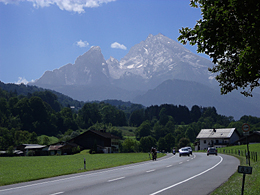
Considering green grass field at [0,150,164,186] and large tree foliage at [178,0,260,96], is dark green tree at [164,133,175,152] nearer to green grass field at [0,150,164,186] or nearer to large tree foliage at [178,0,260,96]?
green grass field at [0,150,164,186]

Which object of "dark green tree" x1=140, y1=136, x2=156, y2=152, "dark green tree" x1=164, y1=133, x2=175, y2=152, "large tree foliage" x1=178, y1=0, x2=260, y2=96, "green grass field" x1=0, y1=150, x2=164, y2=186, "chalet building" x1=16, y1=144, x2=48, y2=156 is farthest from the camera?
"dark green tree" x1=164, y1=133, x2=175, y2=152

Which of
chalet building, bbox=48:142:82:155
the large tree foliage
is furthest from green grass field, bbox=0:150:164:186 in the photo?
chalet building, bbox=48:142:82:155

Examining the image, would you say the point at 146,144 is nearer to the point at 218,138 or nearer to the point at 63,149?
the point at 218,138

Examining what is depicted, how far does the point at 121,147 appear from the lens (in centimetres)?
13900

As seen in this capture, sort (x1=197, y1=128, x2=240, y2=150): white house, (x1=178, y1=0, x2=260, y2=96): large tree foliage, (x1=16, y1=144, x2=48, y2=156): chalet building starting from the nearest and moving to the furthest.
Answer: (x1=178, y1=0, x2=260, y2=96): large tree foliage → (x1=16, y1=144, x2=48, y2=156): chalet building → (x1=197, y1=128, x2=240, y2=150): white house

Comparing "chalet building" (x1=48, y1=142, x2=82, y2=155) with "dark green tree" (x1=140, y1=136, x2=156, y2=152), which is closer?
"chalet building" (x1=48, y1=142, x2=82, y2=155)

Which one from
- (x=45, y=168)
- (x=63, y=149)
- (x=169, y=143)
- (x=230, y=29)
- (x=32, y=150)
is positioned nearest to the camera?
(x=230, y=29)

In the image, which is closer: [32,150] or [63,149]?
[63,149]

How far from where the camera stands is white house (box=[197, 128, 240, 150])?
125750 millimetres

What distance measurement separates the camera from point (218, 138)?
128 metres

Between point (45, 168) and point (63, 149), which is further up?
point (45, 168)

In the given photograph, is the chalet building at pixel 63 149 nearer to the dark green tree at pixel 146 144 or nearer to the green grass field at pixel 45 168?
the green grass field at pixel 45 168

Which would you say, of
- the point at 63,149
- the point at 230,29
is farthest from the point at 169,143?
the point at 230,29

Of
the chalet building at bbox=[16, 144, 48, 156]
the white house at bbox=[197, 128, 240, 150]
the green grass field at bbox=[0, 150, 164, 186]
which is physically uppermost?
the white house at bbox=[197, 128, 240, 150]
